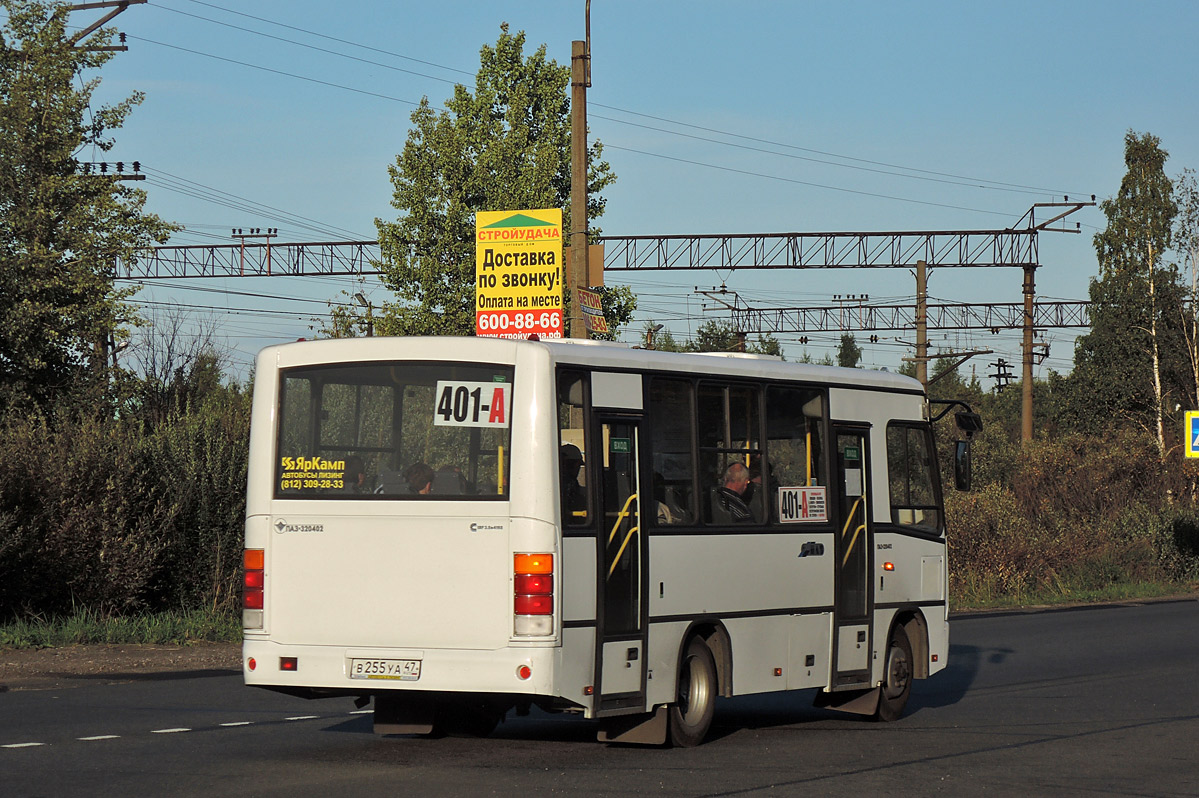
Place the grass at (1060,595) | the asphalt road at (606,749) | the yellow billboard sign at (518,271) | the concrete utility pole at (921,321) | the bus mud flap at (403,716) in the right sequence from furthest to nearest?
the concrete utility pole at (921,321) < the grass at (1060,595) < the yellow billboard sign at (518,271) < the bus mud flap at (403,716) < the asphalt road at (606,749)

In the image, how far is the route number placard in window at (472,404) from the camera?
10.6 m

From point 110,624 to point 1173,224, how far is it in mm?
54940

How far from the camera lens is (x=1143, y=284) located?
6812 centimetres

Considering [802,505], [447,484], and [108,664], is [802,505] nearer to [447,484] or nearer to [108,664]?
[447,484]

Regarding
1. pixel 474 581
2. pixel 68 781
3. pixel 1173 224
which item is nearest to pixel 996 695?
pixel 474 581

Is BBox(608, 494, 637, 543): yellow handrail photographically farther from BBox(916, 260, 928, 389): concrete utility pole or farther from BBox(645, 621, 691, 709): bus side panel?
BBox(916, 260, 928, 389): concrete utility pole

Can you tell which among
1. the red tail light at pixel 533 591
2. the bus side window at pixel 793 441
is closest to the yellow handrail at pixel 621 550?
the red tail light at pixel 533 591

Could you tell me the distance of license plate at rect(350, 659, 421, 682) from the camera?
34.3ft

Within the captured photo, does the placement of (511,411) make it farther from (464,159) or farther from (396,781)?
(464,159)

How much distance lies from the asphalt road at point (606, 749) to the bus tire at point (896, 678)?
211 mm

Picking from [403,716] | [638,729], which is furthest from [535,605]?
[403,716]

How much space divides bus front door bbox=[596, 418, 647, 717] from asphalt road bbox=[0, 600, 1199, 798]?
0.51 m

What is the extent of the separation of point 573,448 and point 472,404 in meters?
0.70

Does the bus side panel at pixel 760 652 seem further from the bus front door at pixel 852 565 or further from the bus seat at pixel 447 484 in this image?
the bus seat at pixel 447 484
